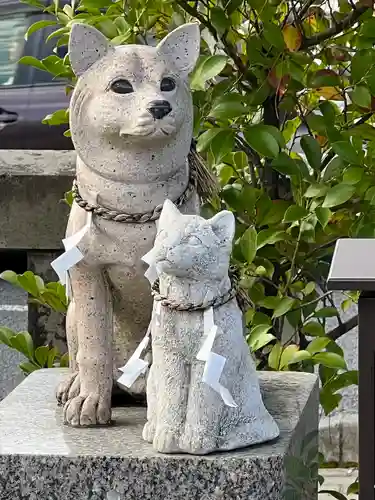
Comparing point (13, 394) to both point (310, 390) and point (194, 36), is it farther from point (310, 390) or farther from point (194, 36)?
point (194, 36)

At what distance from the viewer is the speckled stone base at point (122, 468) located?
94.2 inches

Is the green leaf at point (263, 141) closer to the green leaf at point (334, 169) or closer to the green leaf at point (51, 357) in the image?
the green leaf at point (334, 169)

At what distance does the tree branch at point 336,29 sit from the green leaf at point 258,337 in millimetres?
894

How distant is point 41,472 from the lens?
8.08ft

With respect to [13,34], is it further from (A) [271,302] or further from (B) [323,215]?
(B) [323,215]

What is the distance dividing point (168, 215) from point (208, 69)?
71 centimetres

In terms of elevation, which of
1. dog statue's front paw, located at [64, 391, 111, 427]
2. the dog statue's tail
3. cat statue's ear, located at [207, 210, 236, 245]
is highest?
the dog statue's tail

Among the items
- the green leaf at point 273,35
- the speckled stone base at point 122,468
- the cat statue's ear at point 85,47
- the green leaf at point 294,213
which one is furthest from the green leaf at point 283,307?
the cat statue's ear at point 85,47

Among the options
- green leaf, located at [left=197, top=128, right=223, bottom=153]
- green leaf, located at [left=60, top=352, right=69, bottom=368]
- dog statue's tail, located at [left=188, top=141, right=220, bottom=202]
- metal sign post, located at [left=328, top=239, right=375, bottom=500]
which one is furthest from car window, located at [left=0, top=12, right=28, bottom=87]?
metal sign post, located at [left=328, top=239, right=375, bottom=500]

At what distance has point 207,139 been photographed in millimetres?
3143

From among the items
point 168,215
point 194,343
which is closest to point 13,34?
point 168,215

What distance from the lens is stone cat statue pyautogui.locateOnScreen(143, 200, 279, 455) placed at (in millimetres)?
2375

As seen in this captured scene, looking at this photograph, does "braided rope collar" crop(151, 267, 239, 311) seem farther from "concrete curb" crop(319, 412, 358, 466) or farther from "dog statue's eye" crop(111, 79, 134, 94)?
"concrete curb" crop(319, 412, 358, 466)

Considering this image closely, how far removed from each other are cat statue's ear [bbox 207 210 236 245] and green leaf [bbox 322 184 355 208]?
676 mm
